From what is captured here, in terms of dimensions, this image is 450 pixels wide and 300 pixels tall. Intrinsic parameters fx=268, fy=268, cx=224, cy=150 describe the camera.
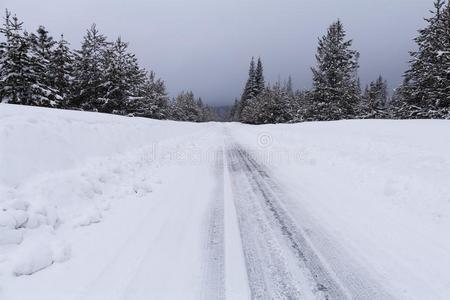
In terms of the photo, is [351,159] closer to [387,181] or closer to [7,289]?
[387,181]

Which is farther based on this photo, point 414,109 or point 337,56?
point 337,56

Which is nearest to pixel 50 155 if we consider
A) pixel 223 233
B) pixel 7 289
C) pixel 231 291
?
pixel 7 289

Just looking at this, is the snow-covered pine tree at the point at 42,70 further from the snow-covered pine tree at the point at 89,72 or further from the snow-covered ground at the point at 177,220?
the snow-covered ground at the point at 177,220

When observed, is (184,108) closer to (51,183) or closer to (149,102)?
(149,102)

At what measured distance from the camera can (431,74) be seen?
21.4m

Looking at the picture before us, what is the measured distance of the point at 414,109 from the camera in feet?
78.0

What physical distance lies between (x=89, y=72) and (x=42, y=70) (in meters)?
7.63

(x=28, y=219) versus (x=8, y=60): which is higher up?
(x=8, y=60)

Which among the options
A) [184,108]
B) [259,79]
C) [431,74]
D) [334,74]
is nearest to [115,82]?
[334,74]

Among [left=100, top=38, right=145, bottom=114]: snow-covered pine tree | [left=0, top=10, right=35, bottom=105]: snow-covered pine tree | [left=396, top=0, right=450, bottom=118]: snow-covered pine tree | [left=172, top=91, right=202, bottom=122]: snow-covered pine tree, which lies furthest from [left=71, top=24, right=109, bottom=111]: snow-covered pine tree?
[left=172, top=91, right=202, bottom=122]: snow-covered pine tree

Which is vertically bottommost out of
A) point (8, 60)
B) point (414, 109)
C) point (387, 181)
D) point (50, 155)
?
point (387, 181)

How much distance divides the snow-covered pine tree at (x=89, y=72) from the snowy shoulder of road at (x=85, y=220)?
81.5ft

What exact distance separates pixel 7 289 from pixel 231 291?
220 cm

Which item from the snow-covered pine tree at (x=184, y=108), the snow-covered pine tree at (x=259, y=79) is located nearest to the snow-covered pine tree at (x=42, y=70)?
the snow-covered pine tree at (x=259, y=79)
